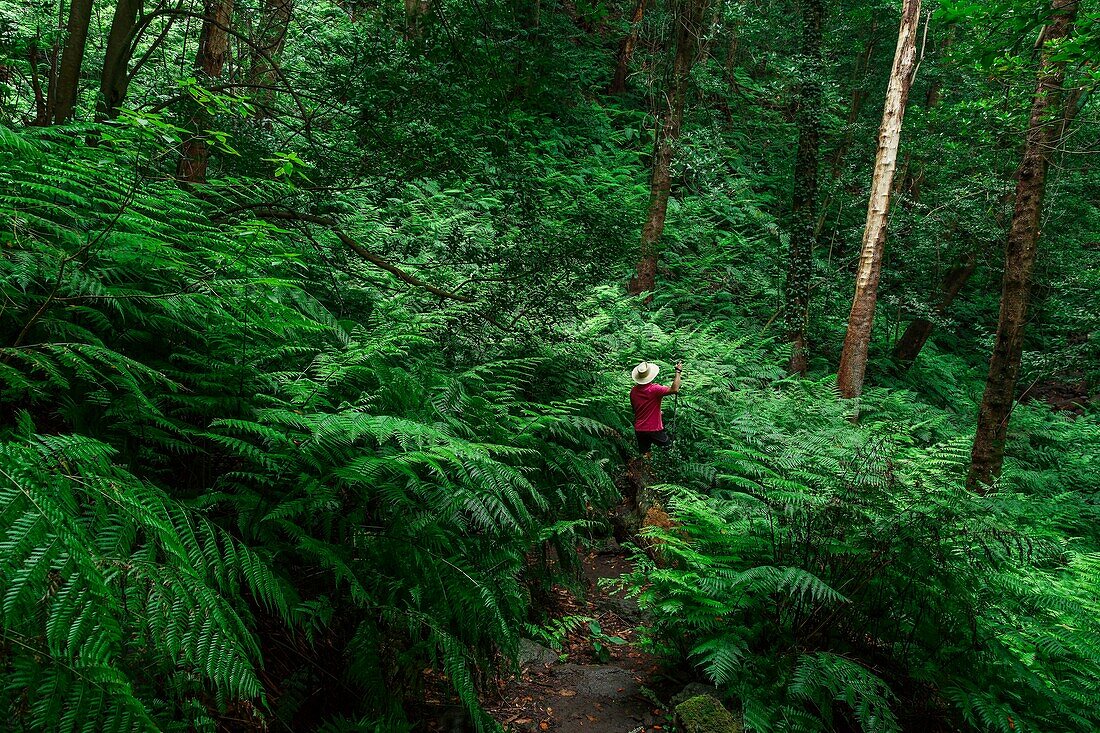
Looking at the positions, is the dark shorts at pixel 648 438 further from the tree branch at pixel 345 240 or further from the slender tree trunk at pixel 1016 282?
the slender tree trunk at pixel 1016 282

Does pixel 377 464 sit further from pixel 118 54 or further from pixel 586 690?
pixel 118 54

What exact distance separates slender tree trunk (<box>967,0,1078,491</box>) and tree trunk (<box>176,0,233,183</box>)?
25.6ft

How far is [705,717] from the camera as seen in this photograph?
339 cm

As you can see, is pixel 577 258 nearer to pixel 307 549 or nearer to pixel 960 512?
pixel 960 512

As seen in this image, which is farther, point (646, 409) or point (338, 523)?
point (646, 409)

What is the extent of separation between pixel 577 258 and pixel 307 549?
3.97 meters

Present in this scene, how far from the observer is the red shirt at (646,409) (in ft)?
22.2

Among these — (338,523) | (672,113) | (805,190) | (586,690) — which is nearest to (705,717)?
(586,690)

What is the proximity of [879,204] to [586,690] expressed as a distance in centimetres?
906

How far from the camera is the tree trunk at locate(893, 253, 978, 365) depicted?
14188 mm

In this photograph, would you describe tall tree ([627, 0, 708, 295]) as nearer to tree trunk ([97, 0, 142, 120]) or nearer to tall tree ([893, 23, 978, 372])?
tall tree ([893, 23, 978, 372])

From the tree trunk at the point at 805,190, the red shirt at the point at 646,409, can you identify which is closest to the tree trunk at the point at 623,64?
the tree trunk at the point at 805,190

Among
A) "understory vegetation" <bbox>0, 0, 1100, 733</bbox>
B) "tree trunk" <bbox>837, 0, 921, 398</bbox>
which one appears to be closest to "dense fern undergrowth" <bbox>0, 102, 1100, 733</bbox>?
"understory vegetation" <bbox>0, 0, 1100, 733</bbox>

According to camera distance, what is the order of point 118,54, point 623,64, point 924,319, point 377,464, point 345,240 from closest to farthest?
point 377,464
point 118,54
point 345,240
point 924,319
point 623,64
